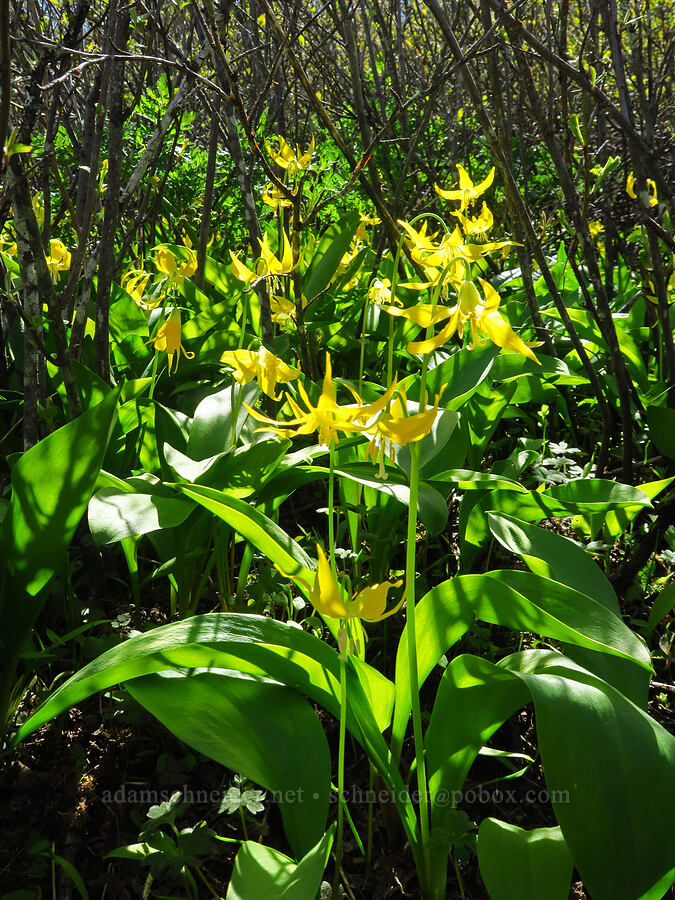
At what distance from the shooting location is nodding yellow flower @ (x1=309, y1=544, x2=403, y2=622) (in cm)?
76

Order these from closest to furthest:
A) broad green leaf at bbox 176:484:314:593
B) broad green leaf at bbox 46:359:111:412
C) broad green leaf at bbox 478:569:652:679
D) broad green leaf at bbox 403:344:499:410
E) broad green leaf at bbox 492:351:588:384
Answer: broad green leaf at bbox 478:569:652:679, broad green leaf at bbox 176:484:314:593, broad green leaf at bbox 403:344:499:410, broad green leaf at bbox 46:359:111:412, broad green leaf at bbox 492:351:588:384

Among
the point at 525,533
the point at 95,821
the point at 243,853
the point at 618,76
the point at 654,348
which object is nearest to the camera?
the point at 243,853

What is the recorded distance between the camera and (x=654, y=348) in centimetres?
287

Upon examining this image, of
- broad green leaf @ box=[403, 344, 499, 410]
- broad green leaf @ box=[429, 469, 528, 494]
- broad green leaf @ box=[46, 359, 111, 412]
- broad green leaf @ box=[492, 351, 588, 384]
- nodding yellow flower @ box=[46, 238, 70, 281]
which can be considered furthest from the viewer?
nodding yellow flower @ box=[46, 238, 70, 281]

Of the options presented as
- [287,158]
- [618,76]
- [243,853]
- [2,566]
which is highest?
[618,76]

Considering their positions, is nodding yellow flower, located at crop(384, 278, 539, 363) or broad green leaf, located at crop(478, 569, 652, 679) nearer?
nodding yellow flower, located at crop(384, 278, 539, 363)

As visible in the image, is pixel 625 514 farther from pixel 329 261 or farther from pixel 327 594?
pixel 329 261

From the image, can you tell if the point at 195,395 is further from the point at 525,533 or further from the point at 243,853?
the point at 243,853

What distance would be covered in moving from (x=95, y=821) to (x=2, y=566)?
508 mm

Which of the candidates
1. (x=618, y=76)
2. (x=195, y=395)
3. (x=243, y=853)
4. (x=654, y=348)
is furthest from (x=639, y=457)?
(x=243, y=853)

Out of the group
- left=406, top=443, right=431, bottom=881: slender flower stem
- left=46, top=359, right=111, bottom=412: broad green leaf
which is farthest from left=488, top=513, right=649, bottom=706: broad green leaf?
left=46, top=359, right=111, bottom=412: broad green leaf

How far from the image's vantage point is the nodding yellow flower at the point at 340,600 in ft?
2.49

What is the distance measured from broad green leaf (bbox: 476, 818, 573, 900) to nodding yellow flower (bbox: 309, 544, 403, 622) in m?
0.41

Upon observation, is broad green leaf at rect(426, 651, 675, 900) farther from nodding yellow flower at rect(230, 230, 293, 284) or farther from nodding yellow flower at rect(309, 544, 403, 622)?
nodding yellow flower at rect(230, 230, 293, 284)
